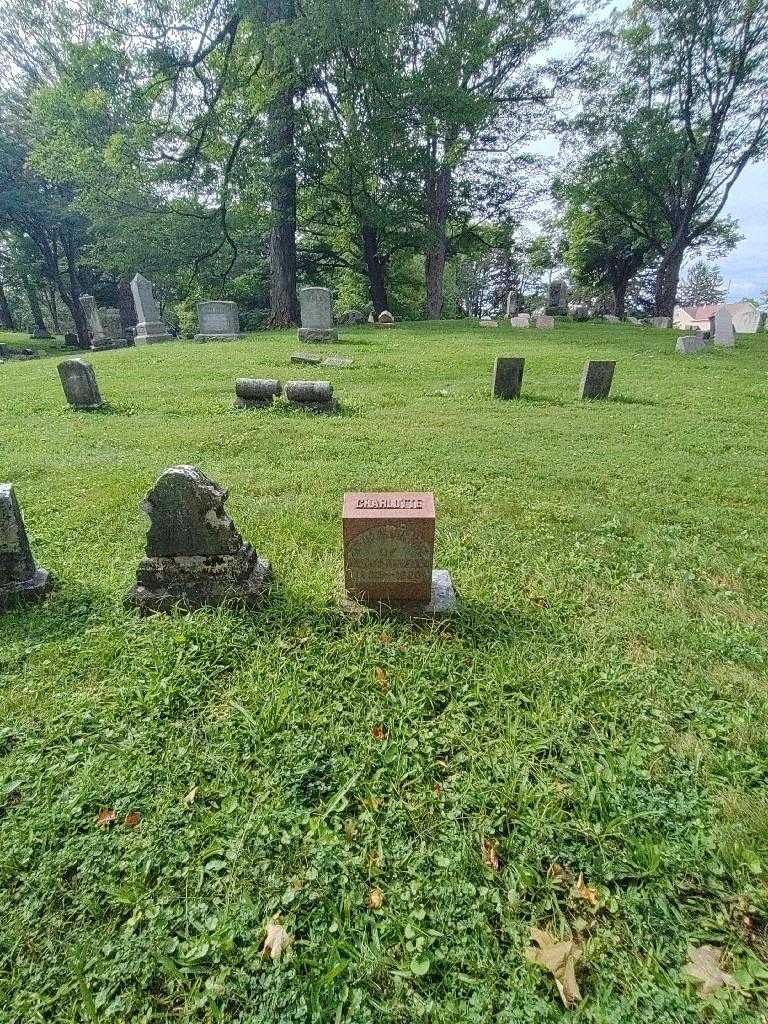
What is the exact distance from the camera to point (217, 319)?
15.5 metres

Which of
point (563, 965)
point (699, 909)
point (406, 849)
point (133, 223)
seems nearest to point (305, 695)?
point (406, 849)

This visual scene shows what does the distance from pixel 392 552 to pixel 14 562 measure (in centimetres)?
238

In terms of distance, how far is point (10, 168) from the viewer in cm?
2472

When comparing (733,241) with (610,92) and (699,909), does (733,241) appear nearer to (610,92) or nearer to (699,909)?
(610,92)

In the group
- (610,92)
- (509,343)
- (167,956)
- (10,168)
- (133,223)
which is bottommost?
(167,956)

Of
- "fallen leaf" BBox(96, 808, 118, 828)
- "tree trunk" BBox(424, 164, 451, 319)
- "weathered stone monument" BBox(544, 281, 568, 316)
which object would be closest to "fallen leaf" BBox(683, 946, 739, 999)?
"fallen leaf" BBox(96, 808, 118, 828)

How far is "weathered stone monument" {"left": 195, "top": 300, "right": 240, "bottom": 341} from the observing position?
15.4 metres

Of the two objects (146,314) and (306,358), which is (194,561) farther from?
(146,314)

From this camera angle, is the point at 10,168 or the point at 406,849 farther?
the point at 10,168

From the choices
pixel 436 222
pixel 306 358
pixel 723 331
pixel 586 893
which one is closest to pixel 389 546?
pixel 586 893

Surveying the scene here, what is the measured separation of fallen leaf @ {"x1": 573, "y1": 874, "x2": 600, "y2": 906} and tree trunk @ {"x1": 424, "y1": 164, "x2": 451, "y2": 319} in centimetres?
2300

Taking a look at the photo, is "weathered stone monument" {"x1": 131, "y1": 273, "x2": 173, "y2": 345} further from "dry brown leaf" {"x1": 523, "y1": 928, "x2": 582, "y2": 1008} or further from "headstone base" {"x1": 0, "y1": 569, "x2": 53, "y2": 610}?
"dry brown leaf" {"x1": 523, "y1": 928, "x2": 582, "y2": 1008}

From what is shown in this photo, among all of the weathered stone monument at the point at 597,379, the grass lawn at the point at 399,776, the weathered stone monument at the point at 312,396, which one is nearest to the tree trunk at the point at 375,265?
the weathered stone monument at the point at 597,379

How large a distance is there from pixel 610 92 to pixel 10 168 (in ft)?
97.7
